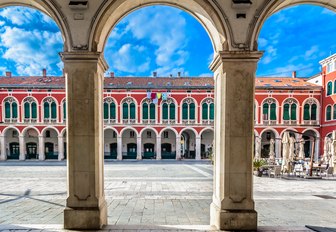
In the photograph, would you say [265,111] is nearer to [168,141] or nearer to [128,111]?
[168,141]

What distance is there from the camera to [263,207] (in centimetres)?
652

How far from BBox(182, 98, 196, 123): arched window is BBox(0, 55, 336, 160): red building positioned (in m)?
0.03

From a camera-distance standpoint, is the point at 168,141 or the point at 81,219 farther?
the point at 168,141

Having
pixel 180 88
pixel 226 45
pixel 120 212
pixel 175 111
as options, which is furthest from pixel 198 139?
pixel 226 45

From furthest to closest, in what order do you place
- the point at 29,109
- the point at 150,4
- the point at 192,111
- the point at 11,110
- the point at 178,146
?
1. the point at 192,111
2. the point at 178,146
3. the point at 29,109
4. the point at 11,110
5. the point at 150,4

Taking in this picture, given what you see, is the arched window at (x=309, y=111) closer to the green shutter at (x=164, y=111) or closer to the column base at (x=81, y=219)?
the green shutter at (x=164, y=111)

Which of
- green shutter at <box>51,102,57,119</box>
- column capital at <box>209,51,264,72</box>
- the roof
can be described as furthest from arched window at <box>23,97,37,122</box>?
column capital at <box>209,51,264,72</box>

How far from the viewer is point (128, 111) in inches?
1081

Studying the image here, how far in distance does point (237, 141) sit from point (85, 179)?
332 centimetres

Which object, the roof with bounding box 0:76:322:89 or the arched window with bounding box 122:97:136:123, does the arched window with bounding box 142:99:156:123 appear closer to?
the arched window with bounding box 122:97:136:123

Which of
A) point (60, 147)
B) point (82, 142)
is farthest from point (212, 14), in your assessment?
point (60, 147)

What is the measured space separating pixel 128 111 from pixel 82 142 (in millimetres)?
23723

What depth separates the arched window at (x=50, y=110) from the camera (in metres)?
26.7

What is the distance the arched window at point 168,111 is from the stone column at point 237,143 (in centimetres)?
2337
